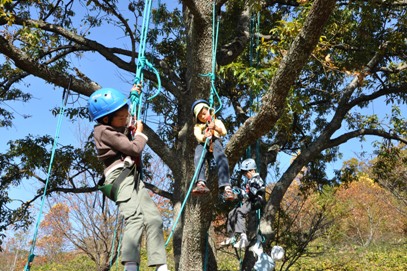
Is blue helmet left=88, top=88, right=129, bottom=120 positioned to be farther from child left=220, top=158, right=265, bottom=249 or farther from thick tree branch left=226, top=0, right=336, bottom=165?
child left=220, top=158, right=265, bottom=249

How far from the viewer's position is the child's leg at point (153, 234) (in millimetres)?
2645

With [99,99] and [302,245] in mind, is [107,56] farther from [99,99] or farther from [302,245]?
[302,245]

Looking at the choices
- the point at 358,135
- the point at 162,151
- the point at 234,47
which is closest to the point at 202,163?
the point at 162,151

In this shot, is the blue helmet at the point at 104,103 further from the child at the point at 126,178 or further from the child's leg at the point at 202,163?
the child's leg at the point at 202,163

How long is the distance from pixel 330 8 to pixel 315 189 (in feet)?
20.6

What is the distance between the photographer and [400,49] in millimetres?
7305

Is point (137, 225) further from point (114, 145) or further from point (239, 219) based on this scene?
point (239, 219)

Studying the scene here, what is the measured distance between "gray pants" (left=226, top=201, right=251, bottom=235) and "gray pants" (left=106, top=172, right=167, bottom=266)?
2.31 m

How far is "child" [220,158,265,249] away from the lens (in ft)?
16.1

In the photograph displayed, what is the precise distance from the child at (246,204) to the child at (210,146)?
0.78 metres

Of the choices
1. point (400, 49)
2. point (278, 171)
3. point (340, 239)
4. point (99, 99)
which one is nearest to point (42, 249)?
point (340, 239)

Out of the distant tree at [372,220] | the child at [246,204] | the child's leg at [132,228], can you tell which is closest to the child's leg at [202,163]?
the child at [246,204]

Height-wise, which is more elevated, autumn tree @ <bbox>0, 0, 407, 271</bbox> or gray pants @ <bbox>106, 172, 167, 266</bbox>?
autumn tree @ <bbox>0, 0, 407, 271</bbox>

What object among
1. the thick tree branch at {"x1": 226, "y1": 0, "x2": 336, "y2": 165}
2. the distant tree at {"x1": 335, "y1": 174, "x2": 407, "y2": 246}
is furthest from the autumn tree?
the distant tree at {"x1": 335, "y1": 174, "x2": 407, "y2": 246}
